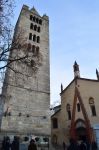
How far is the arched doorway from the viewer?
24.1 m

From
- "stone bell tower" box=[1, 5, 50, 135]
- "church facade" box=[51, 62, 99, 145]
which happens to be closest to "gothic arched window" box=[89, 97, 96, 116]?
"church facade" box=[51, 62, 99, 145]

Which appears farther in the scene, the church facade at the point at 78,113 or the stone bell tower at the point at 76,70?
the stone bell tower at the point at 76,70

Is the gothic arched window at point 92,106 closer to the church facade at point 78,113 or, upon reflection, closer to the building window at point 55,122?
the church facade at point 78,113

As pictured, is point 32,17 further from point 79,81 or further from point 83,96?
point 83,96

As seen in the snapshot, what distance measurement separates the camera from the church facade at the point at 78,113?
924 inches

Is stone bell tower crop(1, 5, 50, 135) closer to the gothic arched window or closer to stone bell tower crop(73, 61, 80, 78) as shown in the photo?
stone bell tower crop(73, 61, 80, 78)

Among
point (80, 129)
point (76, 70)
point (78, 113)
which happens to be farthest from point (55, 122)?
point (76, 70)

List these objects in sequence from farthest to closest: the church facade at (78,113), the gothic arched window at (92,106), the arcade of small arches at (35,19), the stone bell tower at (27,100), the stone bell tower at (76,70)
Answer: the arcade of small arches at (35,19)
the stone bell tower at (76,70)
the gothic arched window at (92,106)
the church facade at (78,113)
the stone bell tower at (27,100)

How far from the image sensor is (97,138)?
72.2 ft

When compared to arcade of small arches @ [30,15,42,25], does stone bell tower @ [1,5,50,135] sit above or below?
below

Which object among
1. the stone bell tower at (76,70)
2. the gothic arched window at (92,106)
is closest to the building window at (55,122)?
the gothic arched window at (92,106)

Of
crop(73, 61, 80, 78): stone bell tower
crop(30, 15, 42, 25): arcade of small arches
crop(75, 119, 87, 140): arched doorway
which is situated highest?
crop(30, 15, 42, 25): arcade of small arches

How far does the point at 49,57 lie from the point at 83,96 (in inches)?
371

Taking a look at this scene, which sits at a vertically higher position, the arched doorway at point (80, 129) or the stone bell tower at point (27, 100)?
the stone bell tower at point (27, 100)
